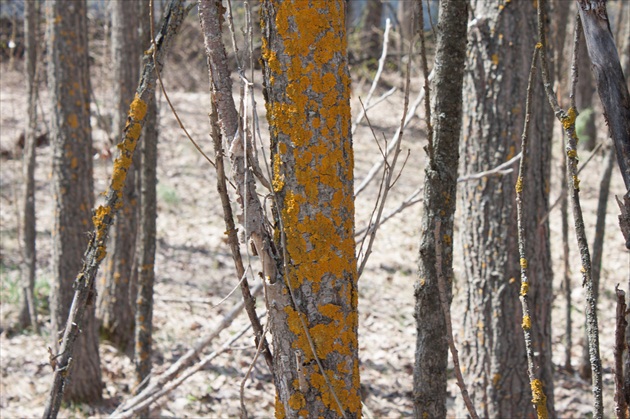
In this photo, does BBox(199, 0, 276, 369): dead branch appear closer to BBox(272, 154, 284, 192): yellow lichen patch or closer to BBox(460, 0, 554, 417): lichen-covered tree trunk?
BBox(272, 154, 284, 192): yellow lichen patch

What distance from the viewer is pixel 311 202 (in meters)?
1.68

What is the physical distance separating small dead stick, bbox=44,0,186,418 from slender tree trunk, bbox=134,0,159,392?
66.1 inches

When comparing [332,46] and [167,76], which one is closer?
[332,46]

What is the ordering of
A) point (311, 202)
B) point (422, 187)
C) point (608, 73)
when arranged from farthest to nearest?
point (422, 187), point (311, 202), point (608, 73)

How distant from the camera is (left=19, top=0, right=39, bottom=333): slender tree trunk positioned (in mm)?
5902

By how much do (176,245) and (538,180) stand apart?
5.05 meters

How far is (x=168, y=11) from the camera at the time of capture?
6.89 ft

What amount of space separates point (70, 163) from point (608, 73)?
4312mm

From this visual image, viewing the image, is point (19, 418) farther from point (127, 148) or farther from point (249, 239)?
point (249, 239)

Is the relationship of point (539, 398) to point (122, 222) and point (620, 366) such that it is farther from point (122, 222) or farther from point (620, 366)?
point (122, 222)

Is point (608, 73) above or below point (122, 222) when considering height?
above

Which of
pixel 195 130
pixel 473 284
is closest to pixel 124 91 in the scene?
pixel 473 284

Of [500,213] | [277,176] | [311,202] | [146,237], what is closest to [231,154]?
[277,176]

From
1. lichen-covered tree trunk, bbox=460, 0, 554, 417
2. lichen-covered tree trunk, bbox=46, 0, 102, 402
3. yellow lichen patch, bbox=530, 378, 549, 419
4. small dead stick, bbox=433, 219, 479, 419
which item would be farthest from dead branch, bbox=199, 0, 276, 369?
lichen-covered tree trunk, bbox=46, 0, 102, 402
